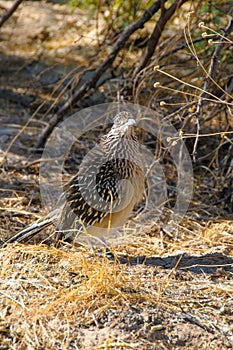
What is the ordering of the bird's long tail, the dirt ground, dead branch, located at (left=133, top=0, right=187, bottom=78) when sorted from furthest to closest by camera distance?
dead branch, located at (left=133, top=0, right=187, bottom=78) → the bird's long tail → the dirt ground

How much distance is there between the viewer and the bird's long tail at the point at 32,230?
4426 millimetres

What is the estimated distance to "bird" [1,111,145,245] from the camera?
4512 mm

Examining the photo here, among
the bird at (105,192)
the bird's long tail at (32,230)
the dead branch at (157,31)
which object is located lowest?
the bird's long tail at (32,230)

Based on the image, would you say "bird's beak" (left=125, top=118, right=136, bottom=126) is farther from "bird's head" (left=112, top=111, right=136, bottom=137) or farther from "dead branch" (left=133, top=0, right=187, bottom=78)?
"dead branch" (left=133, top=0, right=187, bottom=78)

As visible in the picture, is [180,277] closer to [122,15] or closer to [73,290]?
[73,290]

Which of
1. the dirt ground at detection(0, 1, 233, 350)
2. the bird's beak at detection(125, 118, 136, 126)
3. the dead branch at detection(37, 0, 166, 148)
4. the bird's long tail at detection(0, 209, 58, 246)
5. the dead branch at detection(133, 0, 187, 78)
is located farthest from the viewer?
the dead branch at detection(37, 0, 166, 148)

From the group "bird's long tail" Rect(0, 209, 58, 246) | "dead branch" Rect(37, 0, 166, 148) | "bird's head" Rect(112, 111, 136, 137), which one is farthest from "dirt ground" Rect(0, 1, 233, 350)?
"bird's head" Rect(112, 111, 136, 137)

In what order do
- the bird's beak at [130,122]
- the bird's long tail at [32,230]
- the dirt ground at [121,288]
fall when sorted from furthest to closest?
the bird's beak at [130,122]
the bird's long tail at [32,230]
the dirt ground at [121,288]

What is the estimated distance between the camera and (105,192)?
14.9 ft

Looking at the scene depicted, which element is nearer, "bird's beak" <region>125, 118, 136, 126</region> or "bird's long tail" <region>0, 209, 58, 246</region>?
"bird's long tail" <region>0, 209, 58, 246</region>

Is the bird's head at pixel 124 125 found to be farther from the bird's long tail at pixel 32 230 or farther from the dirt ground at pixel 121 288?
the dirt ground at pixel 121 288

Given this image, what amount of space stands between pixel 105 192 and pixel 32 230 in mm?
605

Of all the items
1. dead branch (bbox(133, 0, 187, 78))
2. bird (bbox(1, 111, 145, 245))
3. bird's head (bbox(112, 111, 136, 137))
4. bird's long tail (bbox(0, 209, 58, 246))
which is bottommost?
bird's long tail (bbox(0, 209, 58, 246))

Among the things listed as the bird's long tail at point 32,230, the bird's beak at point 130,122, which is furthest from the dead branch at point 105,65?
the bird's long tail at point 32,230
